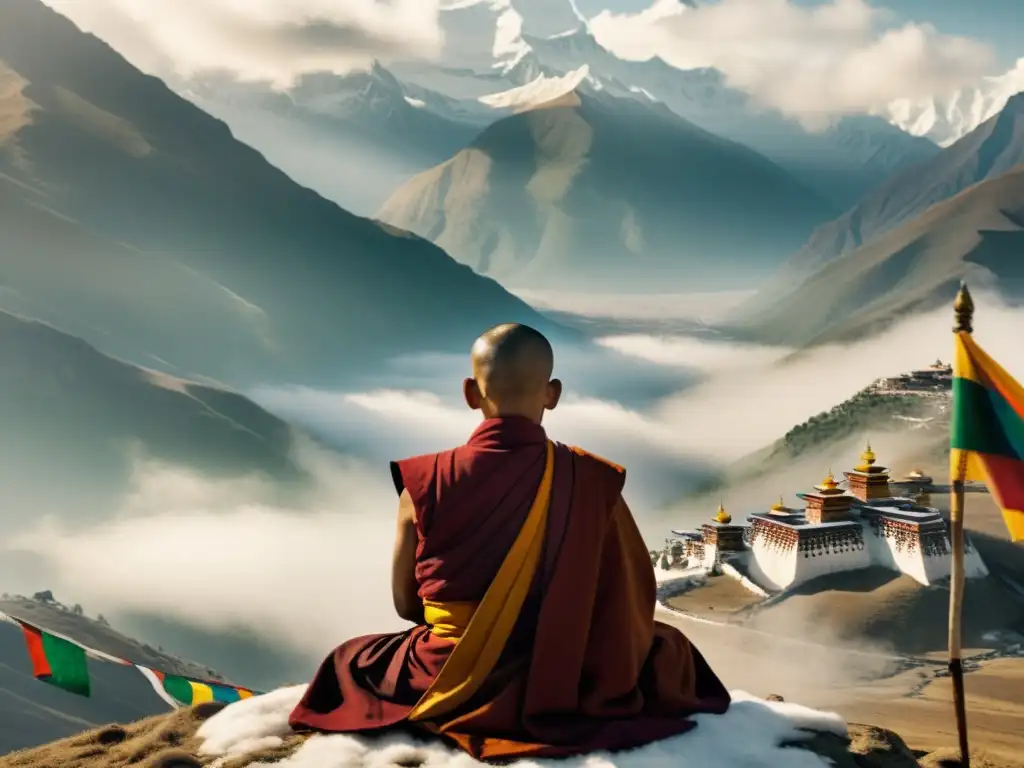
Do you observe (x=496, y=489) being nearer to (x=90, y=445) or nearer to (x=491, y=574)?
(x=491, y=574)

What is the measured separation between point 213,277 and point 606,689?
78.6 m

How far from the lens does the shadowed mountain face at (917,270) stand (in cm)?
6881

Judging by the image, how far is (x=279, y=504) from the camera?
204 feet

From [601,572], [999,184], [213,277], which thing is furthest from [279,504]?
[601,572]

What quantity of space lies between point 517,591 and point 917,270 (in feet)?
255

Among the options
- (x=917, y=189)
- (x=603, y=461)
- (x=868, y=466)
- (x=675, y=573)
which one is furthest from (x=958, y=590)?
(x=917, y=189)

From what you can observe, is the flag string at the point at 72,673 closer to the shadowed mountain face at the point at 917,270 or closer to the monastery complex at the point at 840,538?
the monastery complex at the point at 840,538

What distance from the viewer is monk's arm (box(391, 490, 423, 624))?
10.3 ft

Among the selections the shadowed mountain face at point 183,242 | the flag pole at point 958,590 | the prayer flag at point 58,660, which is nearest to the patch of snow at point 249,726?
the prayer flag at point 58,660

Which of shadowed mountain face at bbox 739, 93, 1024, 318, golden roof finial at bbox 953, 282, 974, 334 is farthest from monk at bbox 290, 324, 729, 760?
shadowed mountain face at bbox 739, 93, 1024, 318

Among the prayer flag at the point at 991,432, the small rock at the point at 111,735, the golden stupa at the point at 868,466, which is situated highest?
the golden stupa at the point at 868,466

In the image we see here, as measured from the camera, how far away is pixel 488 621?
10.1 feet

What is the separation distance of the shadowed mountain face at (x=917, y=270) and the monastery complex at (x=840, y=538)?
48.7 metres

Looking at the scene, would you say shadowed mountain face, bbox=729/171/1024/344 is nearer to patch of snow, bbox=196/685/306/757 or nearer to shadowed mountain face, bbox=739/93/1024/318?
shadowed mountain face, bbox=739/93/1024/318
